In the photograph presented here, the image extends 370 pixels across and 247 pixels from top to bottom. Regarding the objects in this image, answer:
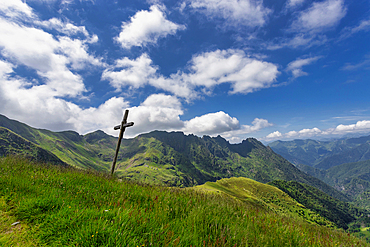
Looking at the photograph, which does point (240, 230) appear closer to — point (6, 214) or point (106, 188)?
point (106, 188)

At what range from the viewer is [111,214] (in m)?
3.29

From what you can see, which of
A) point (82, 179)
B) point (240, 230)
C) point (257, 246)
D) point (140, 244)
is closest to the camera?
point (140, 244)

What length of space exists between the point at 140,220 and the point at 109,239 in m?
0.80

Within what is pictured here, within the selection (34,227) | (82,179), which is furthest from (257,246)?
(82,179)

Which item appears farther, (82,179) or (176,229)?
(82,179)

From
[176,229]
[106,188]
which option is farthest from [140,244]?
[106,188]

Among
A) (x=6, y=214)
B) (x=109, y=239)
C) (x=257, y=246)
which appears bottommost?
(x=6, y=214)

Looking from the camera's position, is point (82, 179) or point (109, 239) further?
point (82, 179)

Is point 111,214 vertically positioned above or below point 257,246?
above

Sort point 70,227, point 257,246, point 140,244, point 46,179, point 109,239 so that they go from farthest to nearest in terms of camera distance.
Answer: point 46,179
point 257,246
point 70,227
point 140,244
point 109,239

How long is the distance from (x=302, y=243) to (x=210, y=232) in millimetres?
2351

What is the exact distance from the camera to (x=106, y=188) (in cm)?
600

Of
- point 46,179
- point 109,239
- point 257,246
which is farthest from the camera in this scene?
point 46,179

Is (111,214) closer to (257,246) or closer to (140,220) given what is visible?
(140,220)
